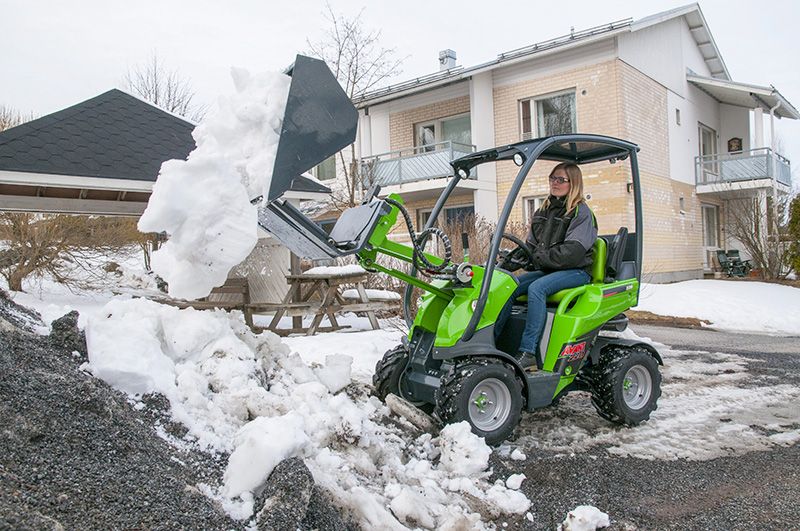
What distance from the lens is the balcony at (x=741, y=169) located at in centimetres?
1972

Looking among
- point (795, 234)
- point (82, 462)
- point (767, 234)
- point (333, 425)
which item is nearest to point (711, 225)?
point (767, 234)

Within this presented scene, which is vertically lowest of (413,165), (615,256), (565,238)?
(615,256)

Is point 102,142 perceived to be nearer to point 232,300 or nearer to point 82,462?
point 232,300

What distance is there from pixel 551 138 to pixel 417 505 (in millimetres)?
2701

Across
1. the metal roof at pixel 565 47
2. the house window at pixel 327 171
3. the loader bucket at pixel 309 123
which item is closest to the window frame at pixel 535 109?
the metal roof at pixel 565 47

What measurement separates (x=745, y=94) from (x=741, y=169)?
8.77ft

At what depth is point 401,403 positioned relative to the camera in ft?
13.9

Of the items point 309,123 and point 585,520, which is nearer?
point 585,520

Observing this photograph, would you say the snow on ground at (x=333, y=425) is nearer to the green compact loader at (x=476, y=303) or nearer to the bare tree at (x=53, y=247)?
the green compact loader at (x=476, y=303)

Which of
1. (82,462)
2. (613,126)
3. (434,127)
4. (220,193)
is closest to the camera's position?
(82,462)

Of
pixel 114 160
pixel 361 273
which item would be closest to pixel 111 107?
pixel 114 160

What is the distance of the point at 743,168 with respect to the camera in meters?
20.2

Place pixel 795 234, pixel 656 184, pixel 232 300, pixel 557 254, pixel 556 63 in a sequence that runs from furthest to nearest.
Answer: pixel 656 184 → pixel 556 63 → pixel 795 234 → pixel 232 300 → pixel 557 254

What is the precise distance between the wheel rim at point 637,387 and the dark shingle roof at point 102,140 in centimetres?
637
